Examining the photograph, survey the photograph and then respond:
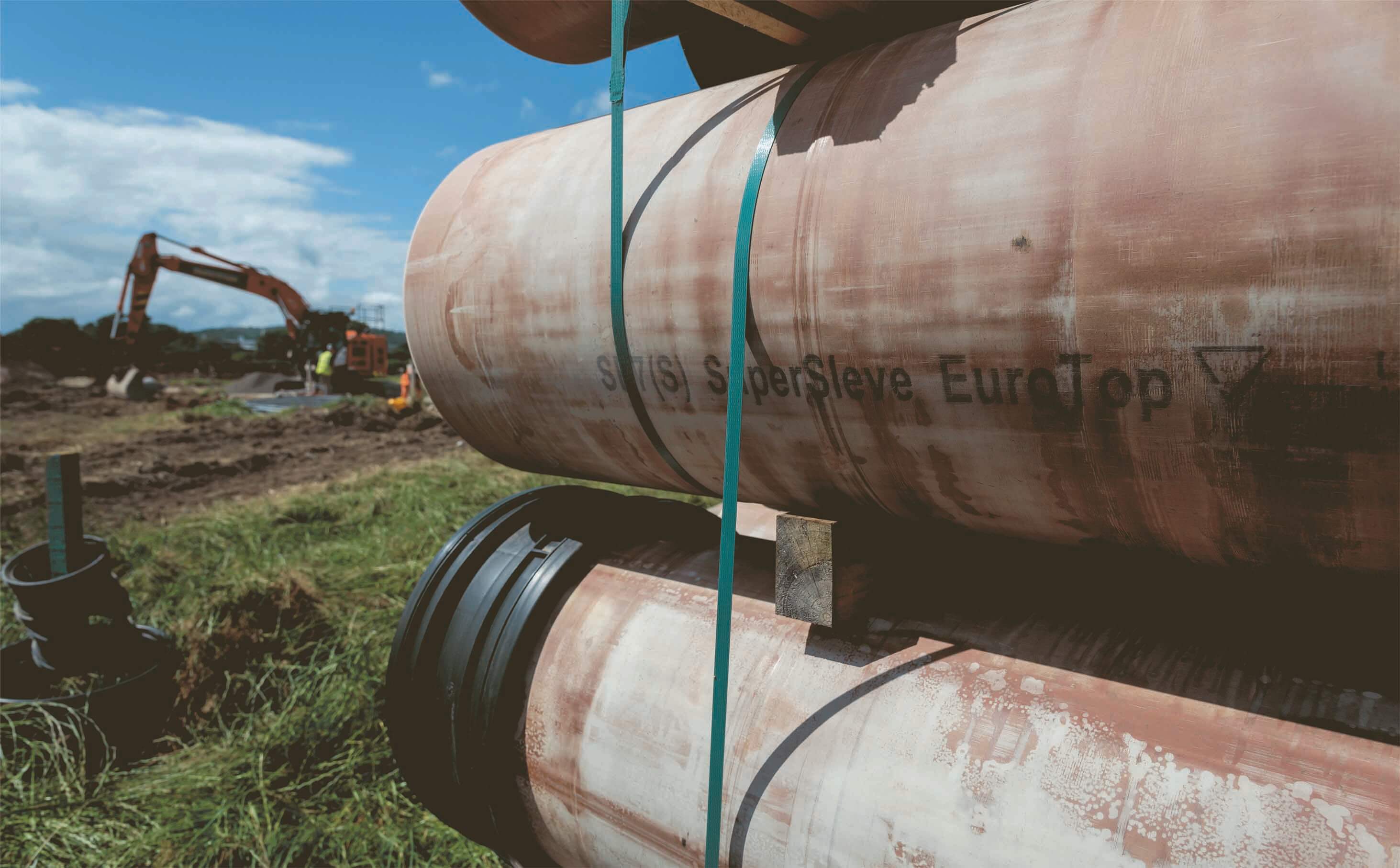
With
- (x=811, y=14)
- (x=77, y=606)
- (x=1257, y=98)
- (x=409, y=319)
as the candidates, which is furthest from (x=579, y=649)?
(x=77, y=606)

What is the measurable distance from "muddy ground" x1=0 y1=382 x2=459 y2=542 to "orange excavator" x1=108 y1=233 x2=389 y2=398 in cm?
186

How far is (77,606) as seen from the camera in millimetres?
3311

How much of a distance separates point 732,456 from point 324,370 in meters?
18.1

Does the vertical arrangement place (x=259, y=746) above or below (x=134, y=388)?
below

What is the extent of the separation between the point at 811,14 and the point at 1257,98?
78cm

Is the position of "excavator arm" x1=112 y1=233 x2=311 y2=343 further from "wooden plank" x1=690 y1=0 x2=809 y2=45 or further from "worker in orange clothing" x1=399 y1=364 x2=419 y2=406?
"wooden plank" x1=690 y1=0 x2=809 y2=45

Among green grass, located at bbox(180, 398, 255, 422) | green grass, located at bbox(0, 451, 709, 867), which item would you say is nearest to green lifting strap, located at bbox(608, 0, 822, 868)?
green grass, located at bbox(0, 451, 709, 867)

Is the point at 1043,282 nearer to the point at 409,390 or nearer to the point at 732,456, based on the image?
the point at 732,456

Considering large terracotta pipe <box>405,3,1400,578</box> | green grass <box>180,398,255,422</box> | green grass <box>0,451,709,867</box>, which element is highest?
large terracotta pipe <box>405,3,1400,578</box>

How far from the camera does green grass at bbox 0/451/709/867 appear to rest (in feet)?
7.94

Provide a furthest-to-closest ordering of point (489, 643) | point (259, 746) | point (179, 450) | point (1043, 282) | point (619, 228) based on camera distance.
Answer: point (179, 450)
point (259, 746)
point (489, 643)
point (619, 228)
point (1043, 282)

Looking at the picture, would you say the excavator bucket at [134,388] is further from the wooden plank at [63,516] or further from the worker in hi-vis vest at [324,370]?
the wooden plank at [63,516]

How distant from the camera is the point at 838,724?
136 cm

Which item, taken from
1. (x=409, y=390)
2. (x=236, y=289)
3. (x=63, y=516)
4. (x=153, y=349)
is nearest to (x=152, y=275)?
(x=236, y=289)
